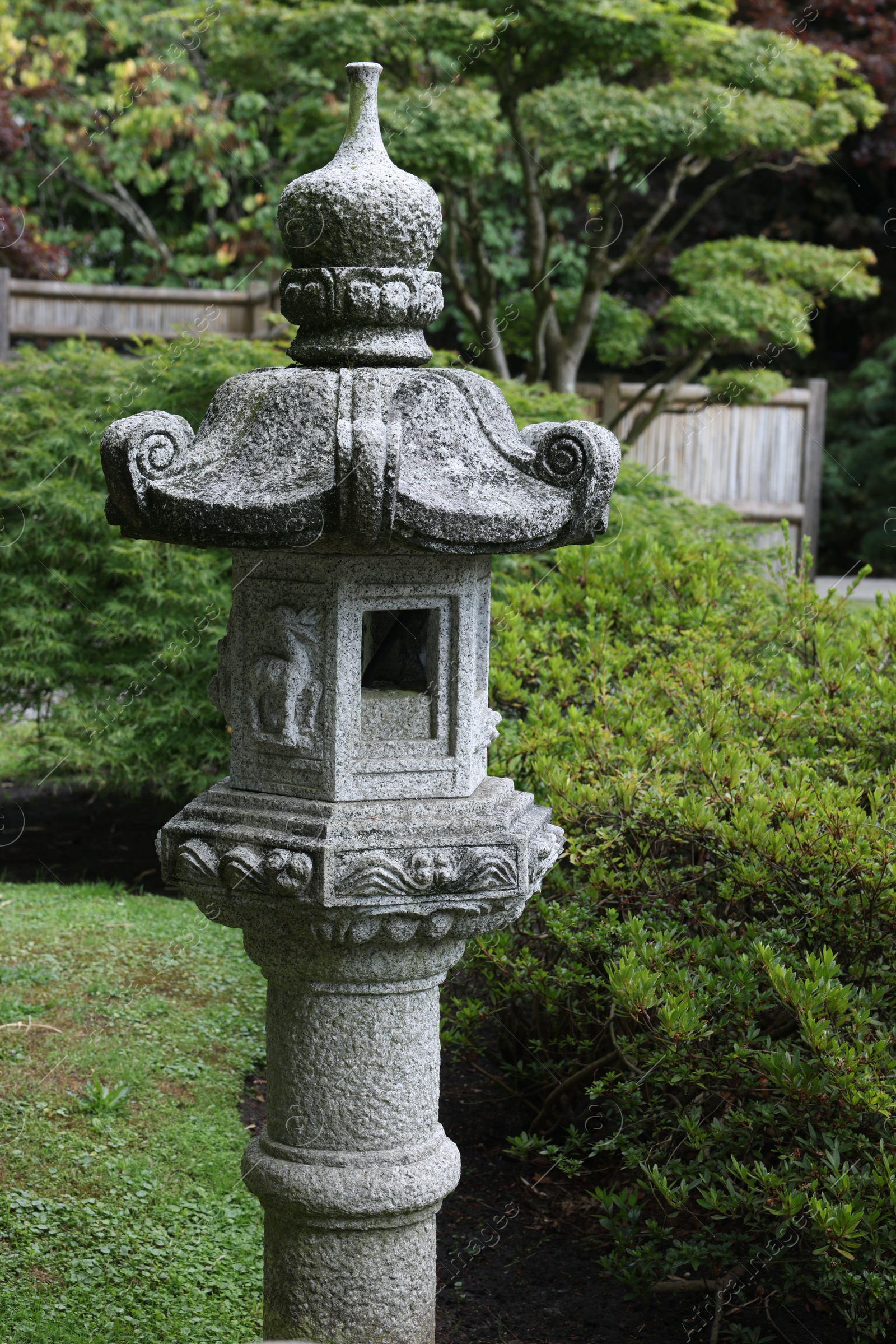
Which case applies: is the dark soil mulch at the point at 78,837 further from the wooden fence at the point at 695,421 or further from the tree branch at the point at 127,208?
the tree branch at the point at 127,208

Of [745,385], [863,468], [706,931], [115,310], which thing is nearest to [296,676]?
[706,931]

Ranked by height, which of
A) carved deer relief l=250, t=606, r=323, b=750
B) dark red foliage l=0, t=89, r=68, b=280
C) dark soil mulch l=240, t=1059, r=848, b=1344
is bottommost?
dark soil mulch l=240, t=1059, r=848, b=1344

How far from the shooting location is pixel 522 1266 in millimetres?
3748

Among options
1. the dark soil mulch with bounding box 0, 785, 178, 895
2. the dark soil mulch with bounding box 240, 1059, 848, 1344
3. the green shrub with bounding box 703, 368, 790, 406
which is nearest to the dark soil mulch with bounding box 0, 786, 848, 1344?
the dark soil mulch with bounding box 240, 1059, 848, 1344

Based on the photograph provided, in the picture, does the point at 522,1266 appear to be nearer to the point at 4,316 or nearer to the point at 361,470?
the point at 361,470

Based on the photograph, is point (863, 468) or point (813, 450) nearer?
point (813, 450)

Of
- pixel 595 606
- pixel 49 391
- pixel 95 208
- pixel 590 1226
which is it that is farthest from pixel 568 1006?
pixel 95 208

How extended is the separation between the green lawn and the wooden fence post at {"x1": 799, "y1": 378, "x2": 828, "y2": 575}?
7532 millimetres

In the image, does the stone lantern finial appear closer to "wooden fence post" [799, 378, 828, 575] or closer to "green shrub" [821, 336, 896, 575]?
"wooden fence post" [799, 378, 828, 575]

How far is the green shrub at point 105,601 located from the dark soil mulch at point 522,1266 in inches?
76.7

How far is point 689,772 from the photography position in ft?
12.1

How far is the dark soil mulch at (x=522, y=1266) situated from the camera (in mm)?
3430

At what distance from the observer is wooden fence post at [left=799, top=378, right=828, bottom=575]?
11453 millimetres

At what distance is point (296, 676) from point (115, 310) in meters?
9.68
